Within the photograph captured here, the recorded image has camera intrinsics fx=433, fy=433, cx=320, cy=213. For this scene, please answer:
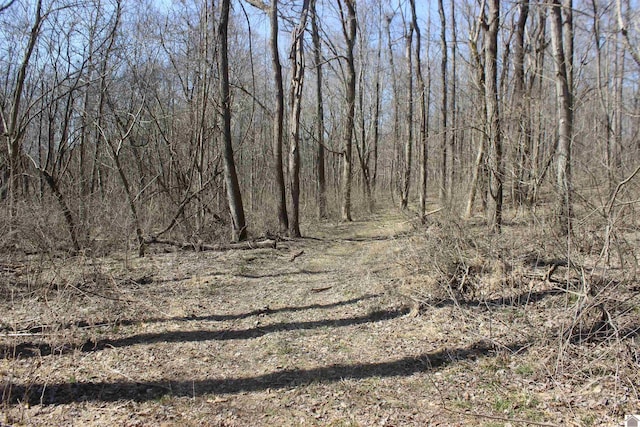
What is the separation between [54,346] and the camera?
4.75 m

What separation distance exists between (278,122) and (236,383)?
8.42 metres

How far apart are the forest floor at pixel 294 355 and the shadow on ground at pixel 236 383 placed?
0.02 metres

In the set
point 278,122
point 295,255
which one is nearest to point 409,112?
point 278,122

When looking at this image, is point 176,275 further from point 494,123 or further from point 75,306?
point 494,123

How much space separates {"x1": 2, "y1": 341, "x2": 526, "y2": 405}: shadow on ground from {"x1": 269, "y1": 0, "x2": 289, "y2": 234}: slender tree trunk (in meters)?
7.65

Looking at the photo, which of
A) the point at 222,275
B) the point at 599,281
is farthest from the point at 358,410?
the point at 222,275

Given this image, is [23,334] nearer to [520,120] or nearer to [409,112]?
[520,120]

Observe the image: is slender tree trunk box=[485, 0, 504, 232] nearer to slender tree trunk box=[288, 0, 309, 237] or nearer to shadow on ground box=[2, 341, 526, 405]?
shadow on ground box=[2, 341, 526, 405]

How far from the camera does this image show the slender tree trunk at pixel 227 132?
10.3 m

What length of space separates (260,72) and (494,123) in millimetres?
17449

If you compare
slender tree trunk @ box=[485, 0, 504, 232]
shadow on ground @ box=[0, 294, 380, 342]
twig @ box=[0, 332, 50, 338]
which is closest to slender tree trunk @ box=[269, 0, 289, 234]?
slender tree trunk @ box=[485, 0, 504, 232]

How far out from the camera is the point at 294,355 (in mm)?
4809

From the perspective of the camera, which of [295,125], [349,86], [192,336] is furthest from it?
[349,86]

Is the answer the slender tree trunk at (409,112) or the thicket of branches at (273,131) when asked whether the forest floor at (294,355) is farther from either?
the slender tree trunk at (409,112)
